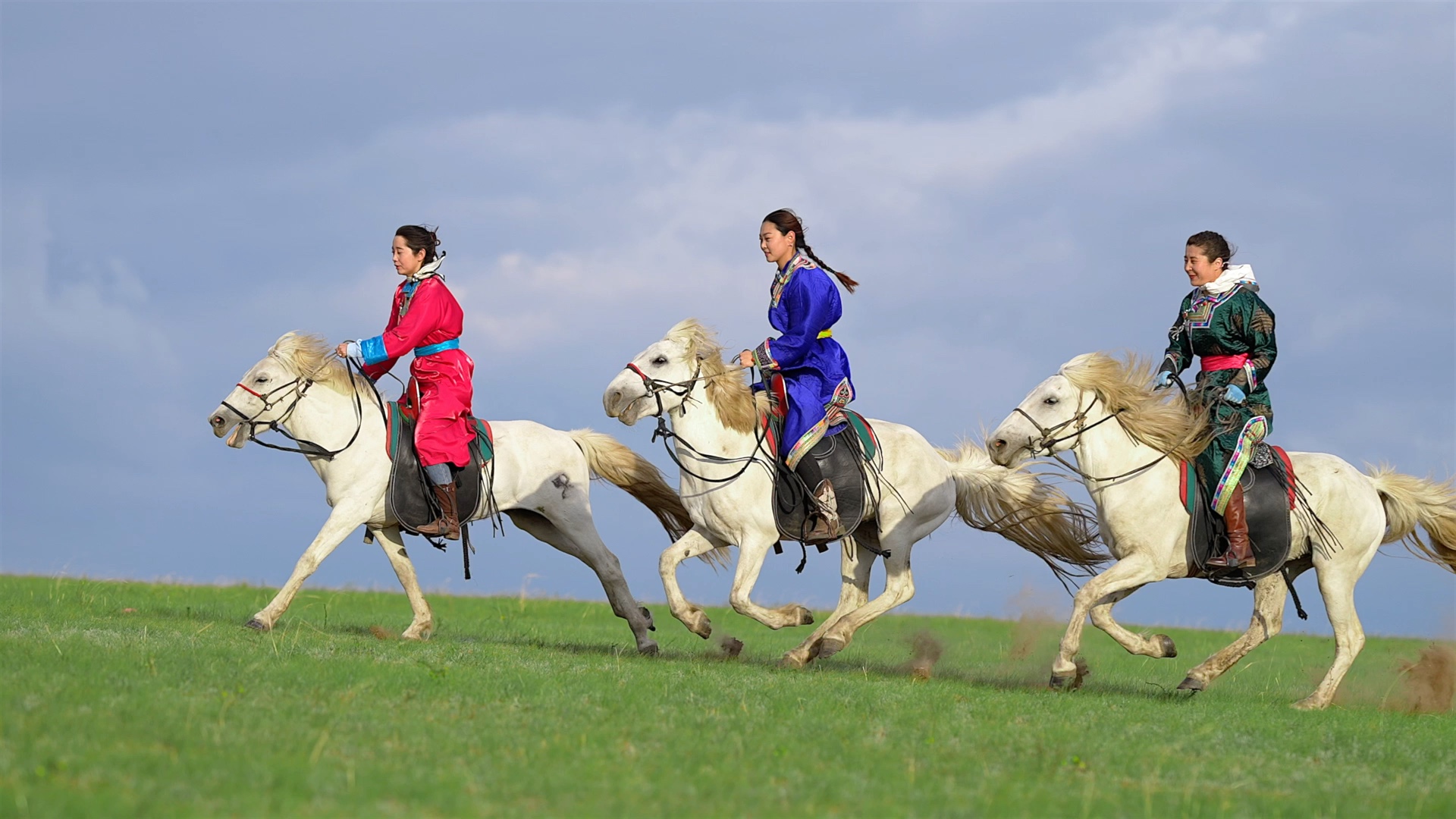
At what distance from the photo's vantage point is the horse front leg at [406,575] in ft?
38.4

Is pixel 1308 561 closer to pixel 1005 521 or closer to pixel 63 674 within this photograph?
pixel 1005 521

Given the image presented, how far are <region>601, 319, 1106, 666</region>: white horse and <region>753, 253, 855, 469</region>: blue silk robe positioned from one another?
24 cm

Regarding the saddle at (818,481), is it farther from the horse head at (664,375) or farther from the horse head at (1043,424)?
the horse head at (1043,424)

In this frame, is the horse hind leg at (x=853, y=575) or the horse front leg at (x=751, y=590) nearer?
the horse front leg at (x=751, y=590)

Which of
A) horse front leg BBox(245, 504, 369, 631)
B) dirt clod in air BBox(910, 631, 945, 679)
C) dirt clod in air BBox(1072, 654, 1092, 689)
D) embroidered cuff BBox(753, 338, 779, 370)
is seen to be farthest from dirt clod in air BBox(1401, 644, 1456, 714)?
horse front leg BBox(245, 504, 369, 631)

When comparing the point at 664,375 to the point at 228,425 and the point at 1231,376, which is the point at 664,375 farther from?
the point at 1231,376

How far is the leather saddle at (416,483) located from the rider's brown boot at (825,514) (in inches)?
108

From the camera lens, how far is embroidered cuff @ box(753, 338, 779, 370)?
10.6 m

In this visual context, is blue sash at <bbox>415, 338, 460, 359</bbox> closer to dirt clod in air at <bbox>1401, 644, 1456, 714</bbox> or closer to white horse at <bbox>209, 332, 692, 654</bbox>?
white horse at <bbox>209, 332, 692, 654</bbox>

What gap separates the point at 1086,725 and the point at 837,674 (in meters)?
2.41

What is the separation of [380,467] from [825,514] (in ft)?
11.9

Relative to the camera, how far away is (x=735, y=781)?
6.17m

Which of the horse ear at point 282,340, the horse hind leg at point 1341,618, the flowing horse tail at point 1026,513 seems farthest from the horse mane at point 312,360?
the horse hind leg at point 1341,618

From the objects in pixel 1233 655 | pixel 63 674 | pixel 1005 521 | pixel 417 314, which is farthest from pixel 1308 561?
pixel 63 674
